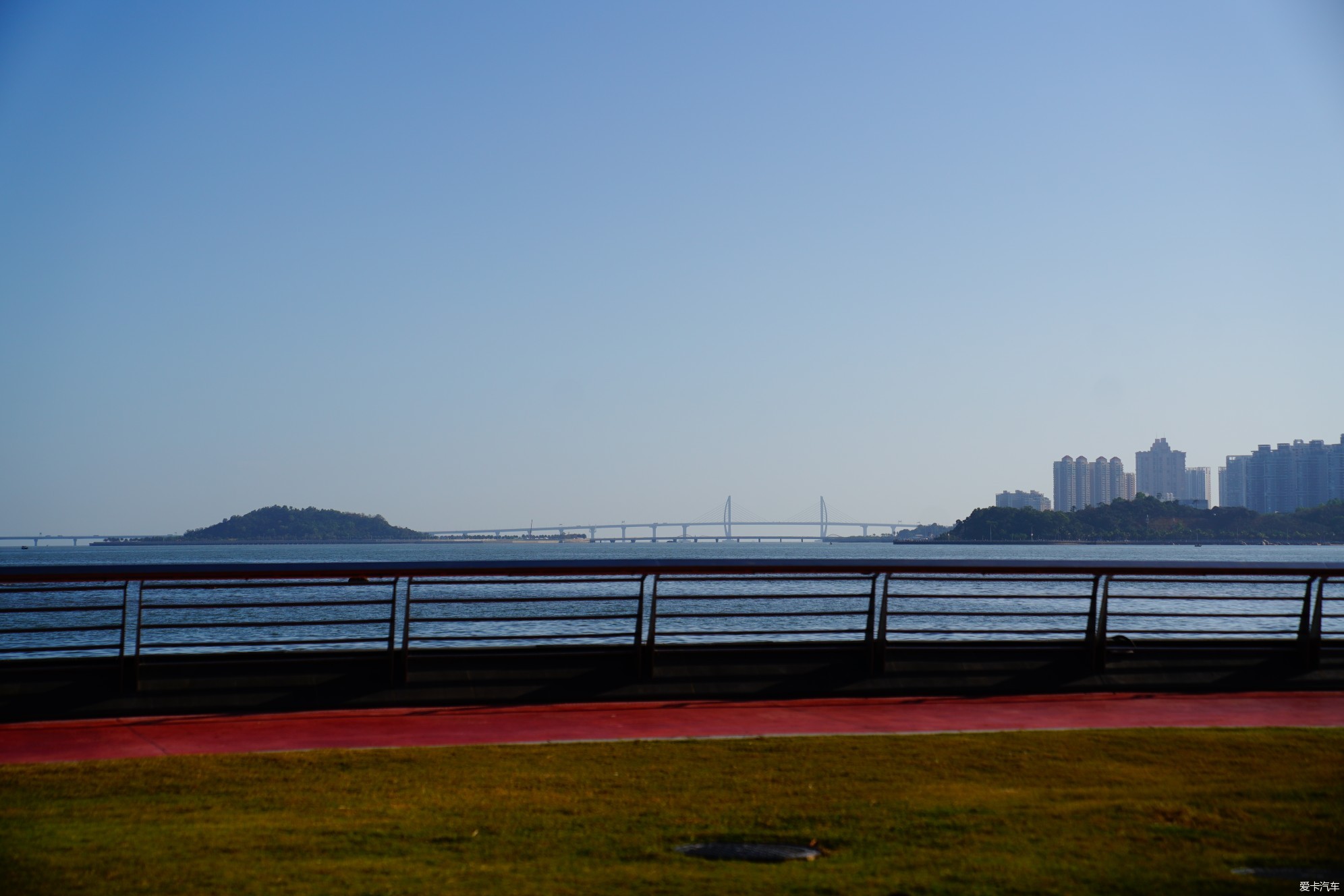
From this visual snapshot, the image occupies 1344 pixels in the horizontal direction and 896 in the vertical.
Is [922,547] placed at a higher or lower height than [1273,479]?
lower

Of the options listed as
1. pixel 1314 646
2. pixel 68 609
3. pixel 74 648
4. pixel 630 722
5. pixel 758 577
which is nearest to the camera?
pixel 68 609

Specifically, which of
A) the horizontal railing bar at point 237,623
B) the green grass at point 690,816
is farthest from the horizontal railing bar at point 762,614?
the horizontal railing bar at point 237,623

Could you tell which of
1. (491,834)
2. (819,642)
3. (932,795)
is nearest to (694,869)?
(491,834)

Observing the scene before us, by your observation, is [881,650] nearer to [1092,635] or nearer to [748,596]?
[748,596]

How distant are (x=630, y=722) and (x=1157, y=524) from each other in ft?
474

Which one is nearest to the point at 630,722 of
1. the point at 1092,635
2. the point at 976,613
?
the point at 976,613

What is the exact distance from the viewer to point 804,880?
4.80m

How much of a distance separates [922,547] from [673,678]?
15994 cm

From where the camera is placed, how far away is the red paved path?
28.1 feet

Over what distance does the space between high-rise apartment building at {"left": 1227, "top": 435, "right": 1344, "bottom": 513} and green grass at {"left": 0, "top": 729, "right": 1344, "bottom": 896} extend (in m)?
153

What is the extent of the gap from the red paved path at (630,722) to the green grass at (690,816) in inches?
32.3

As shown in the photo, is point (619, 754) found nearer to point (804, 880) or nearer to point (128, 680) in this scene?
point (804, 880)

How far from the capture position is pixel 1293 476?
160 metres

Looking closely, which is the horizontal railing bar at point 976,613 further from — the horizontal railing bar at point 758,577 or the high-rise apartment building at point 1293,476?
the high-rise apartment building at point 1293,476
